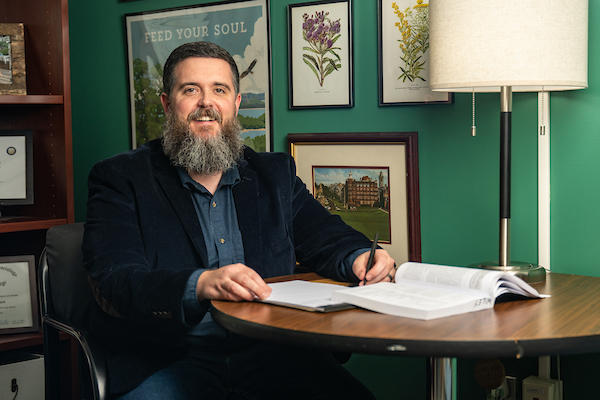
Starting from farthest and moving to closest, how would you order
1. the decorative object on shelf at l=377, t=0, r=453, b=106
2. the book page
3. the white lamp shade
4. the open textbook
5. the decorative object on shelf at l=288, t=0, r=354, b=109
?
the decorative object on shelf at l=288, t=0, r=354, b=109 → the decorative object on shelf at l=377, t=0, r=453, b=106 → the white lamp shade → the book page → the open textbook

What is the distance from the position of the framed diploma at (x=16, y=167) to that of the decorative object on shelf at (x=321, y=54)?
47.5 inches

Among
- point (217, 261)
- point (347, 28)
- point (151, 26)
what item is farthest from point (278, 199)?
point (151, 26)

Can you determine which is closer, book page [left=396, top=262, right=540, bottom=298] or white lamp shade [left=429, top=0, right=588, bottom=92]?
book page [left=396, top=262, right=540, bottom=298]

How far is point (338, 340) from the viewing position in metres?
1.13

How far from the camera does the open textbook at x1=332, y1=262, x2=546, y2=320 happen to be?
1244 mm

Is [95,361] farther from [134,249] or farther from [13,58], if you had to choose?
[13,58]

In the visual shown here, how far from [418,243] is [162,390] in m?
1.13

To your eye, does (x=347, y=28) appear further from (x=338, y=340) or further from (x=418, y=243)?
(x=338, y=340)

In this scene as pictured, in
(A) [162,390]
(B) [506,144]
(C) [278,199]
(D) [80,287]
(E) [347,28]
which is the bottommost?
(A) [162,390]

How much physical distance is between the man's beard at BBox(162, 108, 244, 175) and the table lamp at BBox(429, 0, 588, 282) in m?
0.71

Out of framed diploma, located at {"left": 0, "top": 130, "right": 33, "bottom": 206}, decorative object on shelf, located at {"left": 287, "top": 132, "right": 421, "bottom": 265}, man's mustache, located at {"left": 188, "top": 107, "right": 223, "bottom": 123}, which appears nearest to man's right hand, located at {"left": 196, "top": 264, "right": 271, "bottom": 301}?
man's mustache, located at {"left": 188, "top": 107, "right": 223, "bottom": 123}

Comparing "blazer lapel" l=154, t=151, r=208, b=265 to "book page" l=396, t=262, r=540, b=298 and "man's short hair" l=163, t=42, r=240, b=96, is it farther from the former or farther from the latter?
"book page" l=396, t=262, r=540, b=298

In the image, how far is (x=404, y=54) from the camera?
2.30 meters

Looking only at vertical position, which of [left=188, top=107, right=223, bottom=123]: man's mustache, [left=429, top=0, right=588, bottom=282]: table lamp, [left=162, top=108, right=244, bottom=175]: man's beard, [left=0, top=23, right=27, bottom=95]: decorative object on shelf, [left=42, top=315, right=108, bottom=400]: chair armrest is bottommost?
[left=42, top=315, right=108, bottom=400]: chair armrest
